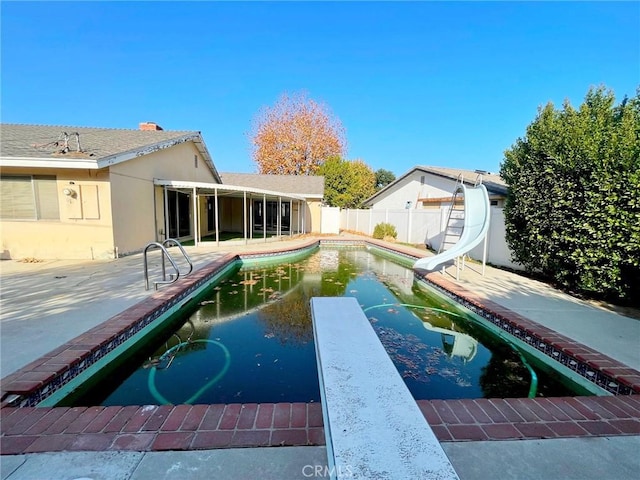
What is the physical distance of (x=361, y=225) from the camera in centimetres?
2175

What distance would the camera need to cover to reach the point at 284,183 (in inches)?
838

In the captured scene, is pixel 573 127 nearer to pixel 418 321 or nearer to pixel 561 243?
pixel 561 243

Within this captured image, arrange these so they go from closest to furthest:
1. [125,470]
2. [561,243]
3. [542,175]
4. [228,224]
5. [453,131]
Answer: [125,470]
[561,243]
[542,175]
[228,224]
[453,131]

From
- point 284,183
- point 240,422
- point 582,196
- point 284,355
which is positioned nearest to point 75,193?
point 284,355

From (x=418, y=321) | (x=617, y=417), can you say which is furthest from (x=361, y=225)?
(x=617, y=417)

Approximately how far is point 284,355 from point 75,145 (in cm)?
956

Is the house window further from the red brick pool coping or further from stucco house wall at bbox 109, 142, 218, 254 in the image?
the red brick pool coping

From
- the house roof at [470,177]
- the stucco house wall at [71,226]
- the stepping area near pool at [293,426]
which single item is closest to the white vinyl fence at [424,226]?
the house roof at [470,177]

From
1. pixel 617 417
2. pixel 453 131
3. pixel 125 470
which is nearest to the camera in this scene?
pixel 125 470

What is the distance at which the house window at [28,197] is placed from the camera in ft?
26.9

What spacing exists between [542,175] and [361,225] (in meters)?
15.0

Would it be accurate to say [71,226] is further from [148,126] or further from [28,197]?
[148,126]

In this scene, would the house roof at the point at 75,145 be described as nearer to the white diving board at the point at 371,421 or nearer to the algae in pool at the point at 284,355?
the algae in pool at the point at 284,355

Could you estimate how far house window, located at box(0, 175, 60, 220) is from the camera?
26.9 ft
